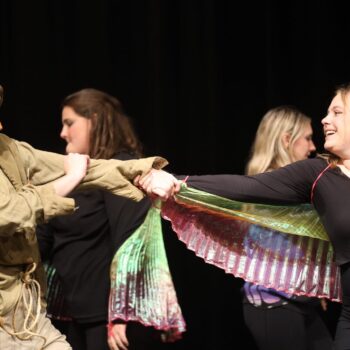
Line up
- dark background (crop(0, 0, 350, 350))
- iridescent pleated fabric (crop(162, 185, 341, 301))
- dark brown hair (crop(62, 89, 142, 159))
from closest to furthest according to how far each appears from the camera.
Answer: iridescent pleated fabric (crop(162, 185, 341, 301)), dark brown hair (crop(62, 89, 142, 159)), dark background (crop(0, 0, 350, 350))

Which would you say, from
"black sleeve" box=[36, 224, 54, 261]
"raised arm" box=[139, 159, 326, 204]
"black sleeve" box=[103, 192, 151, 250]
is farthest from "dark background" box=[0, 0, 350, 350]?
"raised arm" box=[139, 159, 326, 204]

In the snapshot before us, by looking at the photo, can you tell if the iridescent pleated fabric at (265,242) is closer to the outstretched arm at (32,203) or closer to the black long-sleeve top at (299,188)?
the black long-sleeve top at (299,188)

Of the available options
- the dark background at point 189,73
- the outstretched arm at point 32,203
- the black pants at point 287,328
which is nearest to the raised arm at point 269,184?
the outstretched arm at point 32,203

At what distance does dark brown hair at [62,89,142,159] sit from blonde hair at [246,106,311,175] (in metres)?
0.46

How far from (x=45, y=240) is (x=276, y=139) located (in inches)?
37.8

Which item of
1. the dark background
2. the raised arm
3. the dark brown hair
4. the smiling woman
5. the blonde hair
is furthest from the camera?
the dark background

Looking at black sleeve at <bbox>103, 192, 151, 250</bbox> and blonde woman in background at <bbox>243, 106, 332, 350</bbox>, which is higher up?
black sleeve at <bbox>103, 192, 151, 250</bbox>

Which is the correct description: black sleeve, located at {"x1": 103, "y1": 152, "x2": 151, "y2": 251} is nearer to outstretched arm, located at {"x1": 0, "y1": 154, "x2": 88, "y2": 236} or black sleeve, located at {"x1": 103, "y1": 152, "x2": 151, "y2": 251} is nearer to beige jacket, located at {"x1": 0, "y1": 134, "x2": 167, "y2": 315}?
beige jacket, located at {"x1": 0, "y1": 134, "x2": 167, "y2": 315}

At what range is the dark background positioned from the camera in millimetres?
3682

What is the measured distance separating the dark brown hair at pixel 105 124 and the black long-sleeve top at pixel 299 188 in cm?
55

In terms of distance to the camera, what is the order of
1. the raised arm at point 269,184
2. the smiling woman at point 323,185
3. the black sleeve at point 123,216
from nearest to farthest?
the smiling woman at point 323,185, the raised arm at point 269,184, the black sleeve at point 123,216

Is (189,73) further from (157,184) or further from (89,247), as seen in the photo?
(157,184)

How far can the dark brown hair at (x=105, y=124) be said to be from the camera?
3086 millimetres

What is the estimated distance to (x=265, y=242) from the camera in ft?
9.17
